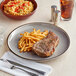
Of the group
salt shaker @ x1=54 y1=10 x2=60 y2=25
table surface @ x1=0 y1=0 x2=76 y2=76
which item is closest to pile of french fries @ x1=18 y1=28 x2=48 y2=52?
table surface @ x1=0 y1=0 x2=76 y2=76

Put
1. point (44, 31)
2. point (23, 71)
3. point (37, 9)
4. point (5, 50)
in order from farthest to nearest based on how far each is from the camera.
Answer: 1. point (37, 9)
2. point (44, 31)
3. point (5, 50)
4. point (23, 71)

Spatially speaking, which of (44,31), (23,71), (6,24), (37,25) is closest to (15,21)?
(6,24)

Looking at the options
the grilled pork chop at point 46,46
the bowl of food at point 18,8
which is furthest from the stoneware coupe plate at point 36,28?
the bowl of food at point 18,8

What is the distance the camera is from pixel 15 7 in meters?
2.08

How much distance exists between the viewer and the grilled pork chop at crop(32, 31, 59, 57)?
1515 mm

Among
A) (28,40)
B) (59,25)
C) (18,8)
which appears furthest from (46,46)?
(18,8)

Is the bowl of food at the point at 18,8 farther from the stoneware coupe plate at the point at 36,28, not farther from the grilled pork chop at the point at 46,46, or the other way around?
the grilled pork chop at the point at 46,46

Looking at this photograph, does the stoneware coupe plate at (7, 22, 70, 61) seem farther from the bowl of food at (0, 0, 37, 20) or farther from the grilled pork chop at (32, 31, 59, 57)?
the bowl of food at (0, 0, 37, 20)

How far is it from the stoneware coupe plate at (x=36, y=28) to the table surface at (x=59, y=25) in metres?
0.05

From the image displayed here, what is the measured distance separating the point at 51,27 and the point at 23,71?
2.11 feet

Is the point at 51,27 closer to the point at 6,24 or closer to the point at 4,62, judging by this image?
the point at 6,24

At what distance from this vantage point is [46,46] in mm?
1559

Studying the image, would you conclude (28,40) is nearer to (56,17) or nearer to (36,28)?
(36,28)

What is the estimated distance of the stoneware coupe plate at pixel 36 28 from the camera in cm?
158
